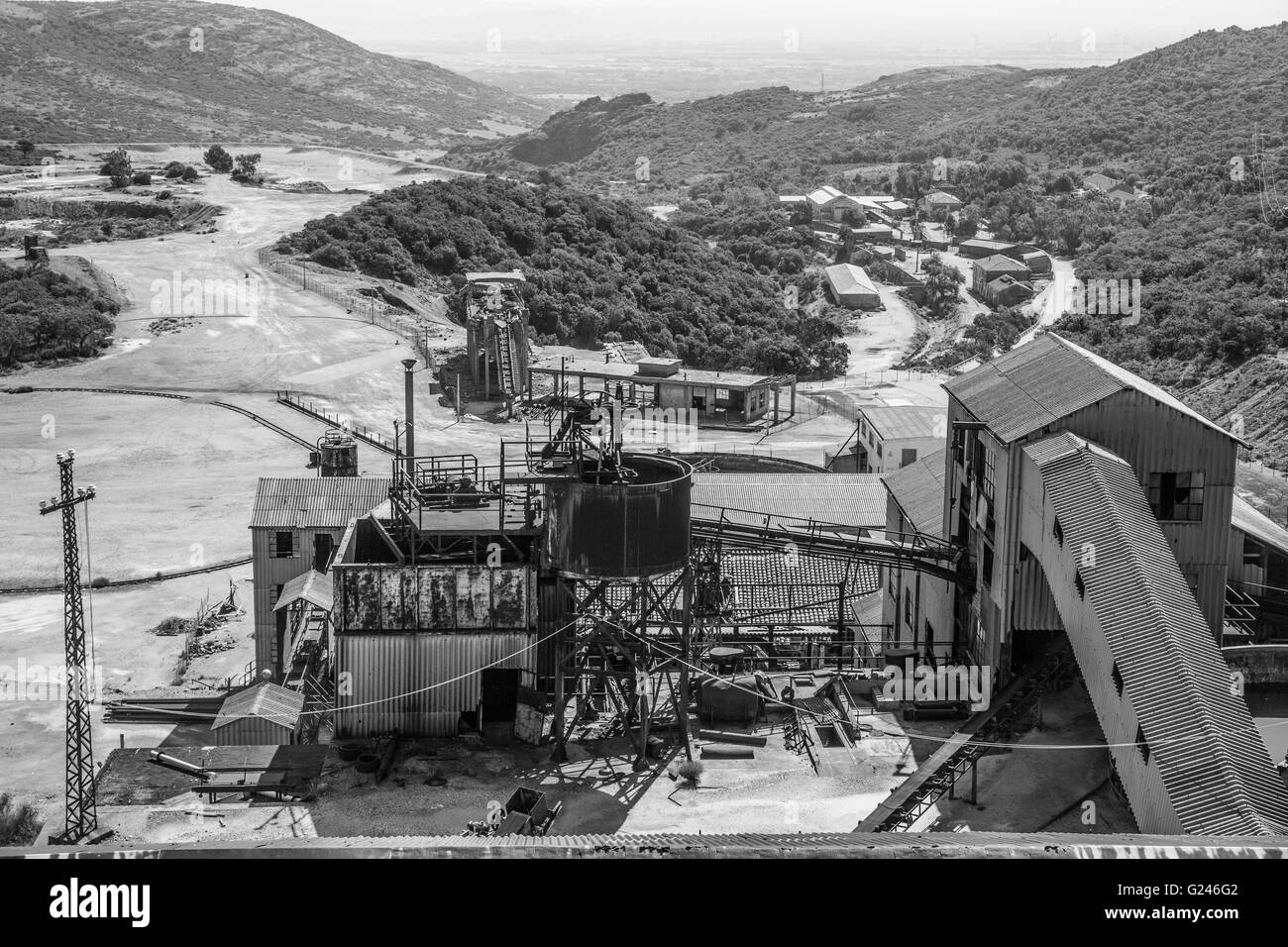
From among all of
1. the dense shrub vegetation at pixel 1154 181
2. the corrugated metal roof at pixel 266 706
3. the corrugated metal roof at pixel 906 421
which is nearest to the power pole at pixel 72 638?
the corrugated metal roof at pixel 266 706

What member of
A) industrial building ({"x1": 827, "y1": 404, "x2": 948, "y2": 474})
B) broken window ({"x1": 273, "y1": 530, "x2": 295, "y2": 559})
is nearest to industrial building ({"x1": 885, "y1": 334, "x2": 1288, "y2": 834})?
broken window ({"x1": 273, "y1": 530, "x2": 295, "y2": 559})

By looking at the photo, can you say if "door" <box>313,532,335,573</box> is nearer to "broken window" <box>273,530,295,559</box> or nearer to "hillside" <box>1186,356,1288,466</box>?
"broken window" <box>273,530,295,559</box>

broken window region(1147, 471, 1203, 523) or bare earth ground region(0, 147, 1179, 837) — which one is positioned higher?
broken window region(1147, 471, 1203, 523)

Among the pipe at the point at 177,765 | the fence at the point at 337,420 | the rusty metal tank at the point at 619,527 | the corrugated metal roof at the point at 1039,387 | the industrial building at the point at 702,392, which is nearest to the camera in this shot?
the pipe at the point at 177,765

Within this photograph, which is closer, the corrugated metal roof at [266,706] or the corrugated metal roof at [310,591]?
the corrugated metal roof at [266,706]

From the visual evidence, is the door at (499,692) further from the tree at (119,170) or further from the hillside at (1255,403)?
the tree at (119,170)

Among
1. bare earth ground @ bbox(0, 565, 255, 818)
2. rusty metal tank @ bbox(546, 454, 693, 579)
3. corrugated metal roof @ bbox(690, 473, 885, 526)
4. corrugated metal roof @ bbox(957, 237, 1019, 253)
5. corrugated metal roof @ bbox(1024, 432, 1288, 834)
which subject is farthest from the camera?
corrugated metal roof @ bbox(957, 237, 1019, 253)
